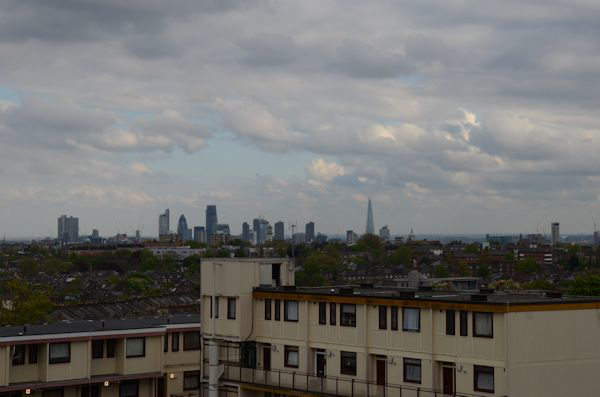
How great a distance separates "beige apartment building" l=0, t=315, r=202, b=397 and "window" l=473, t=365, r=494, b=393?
64.1ft

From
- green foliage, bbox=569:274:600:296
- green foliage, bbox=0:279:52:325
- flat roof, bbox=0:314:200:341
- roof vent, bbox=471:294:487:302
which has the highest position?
roof vent, bbox=471:294:487:302

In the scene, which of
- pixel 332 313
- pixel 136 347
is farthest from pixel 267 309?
pixel 136 347

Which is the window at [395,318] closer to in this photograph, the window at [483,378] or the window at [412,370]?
the window at [412,370]

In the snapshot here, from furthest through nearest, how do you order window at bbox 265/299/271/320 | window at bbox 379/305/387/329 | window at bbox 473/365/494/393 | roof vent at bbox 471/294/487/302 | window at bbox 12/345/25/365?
window at bbox 265/299/271/320 < window at bbox 12/345/25/365 < window at bbox 379/305/387/329 < roof vent at bbox 471/294/487/302 < window at bbox 473/365/494/393

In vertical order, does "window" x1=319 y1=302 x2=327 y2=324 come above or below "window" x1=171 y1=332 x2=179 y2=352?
above

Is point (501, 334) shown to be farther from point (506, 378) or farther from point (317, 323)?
point (317, 323)

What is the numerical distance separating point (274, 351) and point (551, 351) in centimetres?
1457

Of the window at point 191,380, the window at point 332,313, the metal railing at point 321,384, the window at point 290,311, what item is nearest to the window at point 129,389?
the window at point 191,380

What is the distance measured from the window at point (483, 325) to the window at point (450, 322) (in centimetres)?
110

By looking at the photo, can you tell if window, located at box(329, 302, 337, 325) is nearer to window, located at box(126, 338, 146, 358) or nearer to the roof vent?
the roof vent

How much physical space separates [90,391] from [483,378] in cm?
2239

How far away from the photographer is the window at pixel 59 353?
47.1m

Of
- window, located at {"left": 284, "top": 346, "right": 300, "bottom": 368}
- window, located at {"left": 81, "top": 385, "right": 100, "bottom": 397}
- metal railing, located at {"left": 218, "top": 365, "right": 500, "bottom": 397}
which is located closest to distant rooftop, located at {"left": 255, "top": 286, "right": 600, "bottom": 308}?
window, located at {"left": 284, "top": 346, "right": 300, "bottom": 368}

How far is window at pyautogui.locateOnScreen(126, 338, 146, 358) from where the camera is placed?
50.2m
